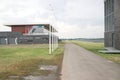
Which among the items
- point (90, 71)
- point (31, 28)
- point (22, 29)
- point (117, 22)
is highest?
point (31, 28)

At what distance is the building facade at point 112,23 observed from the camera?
47688 mm

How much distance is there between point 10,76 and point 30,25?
95.6m

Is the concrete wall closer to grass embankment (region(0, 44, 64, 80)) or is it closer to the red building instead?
grass embankment (region(0, 44, 64, 80))

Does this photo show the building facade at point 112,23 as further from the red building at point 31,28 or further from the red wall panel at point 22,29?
the red wall panel at point 22,29

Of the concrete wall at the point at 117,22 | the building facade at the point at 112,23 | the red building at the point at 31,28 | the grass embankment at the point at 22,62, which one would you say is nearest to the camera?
the grass embankment at the point at 22,62

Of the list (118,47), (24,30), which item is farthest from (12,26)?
(118,47)

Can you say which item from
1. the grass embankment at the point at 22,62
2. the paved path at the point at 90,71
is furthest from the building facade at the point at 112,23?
the paved path at the point at 90,71

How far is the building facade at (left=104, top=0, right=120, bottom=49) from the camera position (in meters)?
47.7

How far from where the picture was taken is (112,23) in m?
51.6

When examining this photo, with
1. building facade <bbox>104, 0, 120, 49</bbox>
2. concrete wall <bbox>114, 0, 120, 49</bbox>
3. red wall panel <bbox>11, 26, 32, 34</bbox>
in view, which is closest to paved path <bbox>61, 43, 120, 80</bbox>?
concrete wall <bbox>114, 0, 120, 49</bbox>

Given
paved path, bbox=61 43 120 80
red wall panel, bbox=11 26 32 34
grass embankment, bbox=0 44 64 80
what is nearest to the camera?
paved path, bbox=61 43 120 80

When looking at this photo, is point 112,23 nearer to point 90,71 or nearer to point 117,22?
point 117,22

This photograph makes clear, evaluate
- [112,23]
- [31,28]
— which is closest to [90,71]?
[112,23]

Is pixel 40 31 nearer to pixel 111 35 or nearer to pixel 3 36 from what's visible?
pixel 3 36
